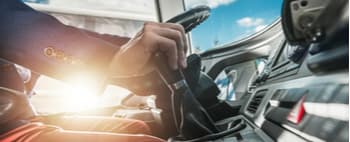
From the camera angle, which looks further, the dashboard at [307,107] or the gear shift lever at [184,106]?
the gear shift lever at [184,106]

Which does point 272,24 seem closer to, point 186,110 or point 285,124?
point 186,110

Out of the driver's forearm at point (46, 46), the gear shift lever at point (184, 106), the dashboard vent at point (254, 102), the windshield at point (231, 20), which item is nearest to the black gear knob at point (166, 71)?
the gear shift lever at point (184, 106)

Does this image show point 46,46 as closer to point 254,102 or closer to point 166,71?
point 166,71

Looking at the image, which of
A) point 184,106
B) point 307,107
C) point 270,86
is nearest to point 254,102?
point 270,86

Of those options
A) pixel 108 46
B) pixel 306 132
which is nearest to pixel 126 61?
pixel 108 46

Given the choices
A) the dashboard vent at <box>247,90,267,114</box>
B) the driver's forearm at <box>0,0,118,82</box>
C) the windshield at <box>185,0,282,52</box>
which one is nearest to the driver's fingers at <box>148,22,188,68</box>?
the driver's forearm at <box>0,0,118,82</box>

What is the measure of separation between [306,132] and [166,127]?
1.64ft

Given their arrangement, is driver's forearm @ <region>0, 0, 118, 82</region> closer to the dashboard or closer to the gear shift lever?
the gear shift lever

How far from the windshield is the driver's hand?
3.58 ft

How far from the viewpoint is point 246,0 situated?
1.98 m

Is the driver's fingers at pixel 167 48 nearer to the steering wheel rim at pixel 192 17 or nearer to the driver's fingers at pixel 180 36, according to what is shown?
the driver's fingers at pixel 180 36

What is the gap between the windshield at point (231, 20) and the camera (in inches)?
70.7

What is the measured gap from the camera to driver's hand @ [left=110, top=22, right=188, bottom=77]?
66 centimetres

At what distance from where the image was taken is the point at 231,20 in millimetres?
2088
